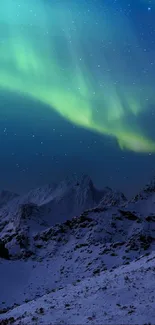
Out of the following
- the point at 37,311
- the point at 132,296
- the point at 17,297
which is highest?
the point at 132,296

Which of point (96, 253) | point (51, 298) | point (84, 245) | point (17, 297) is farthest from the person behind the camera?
point (84, 245)

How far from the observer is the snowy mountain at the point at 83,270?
2094 centimetres

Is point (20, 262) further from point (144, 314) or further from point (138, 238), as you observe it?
point (144, 314)

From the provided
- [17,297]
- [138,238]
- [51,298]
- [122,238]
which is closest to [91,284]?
[51,298]

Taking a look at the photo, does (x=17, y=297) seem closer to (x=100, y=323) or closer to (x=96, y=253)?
(x=96, y=253)

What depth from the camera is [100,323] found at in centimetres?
1870

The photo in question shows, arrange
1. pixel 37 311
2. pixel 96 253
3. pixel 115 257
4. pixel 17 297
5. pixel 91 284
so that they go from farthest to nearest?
pixel 96 253, pixel 115 257, pixel 17 297, pixel 91 284, pixel 37 311

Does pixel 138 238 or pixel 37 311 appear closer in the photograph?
pixel 37 311

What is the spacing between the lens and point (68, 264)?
193 ft

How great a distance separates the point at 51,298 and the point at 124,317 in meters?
8.13

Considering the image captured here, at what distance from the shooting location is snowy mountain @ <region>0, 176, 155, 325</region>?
824 inches

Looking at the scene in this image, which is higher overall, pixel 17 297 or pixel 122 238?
pixel 122 238

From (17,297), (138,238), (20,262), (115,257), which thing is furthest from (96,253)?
(17,297)

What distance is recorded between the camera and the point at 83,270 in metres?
55.0
